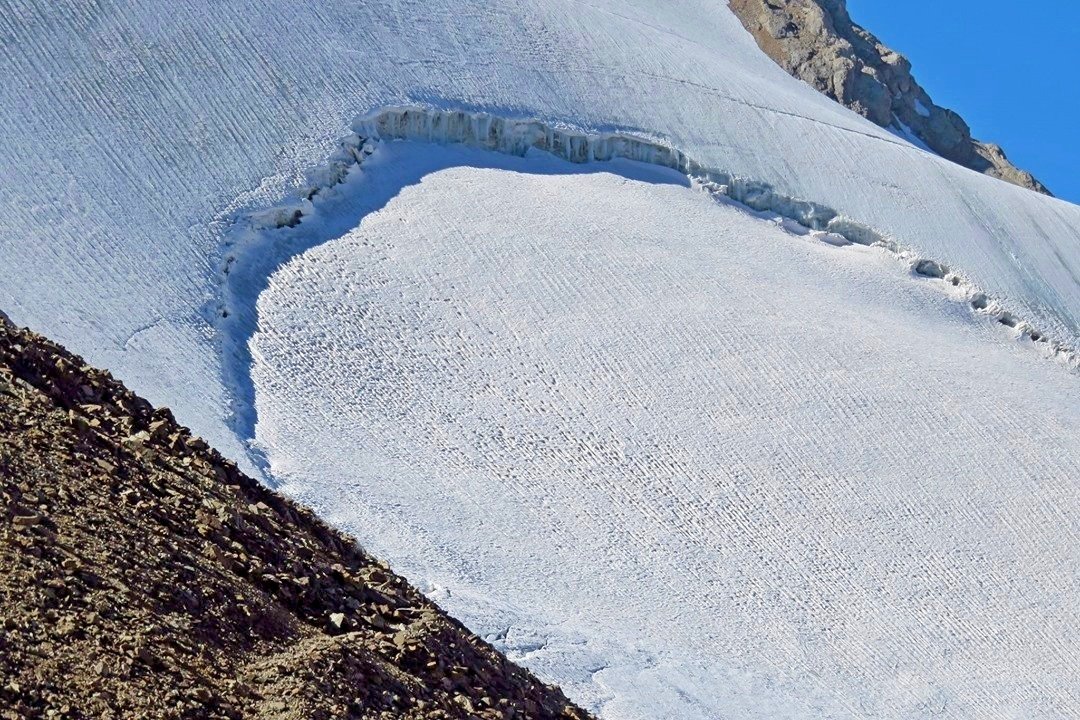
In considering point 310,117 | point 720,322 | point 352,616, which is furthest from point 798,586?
point 310,117

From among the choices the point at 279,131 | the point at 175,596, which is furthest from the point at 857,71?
the point at 175,596

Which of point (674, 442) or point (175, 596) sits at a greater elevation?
point (674, 442)

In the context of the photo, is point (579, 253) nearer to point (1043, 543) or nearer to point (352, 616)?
point (1043, 543)

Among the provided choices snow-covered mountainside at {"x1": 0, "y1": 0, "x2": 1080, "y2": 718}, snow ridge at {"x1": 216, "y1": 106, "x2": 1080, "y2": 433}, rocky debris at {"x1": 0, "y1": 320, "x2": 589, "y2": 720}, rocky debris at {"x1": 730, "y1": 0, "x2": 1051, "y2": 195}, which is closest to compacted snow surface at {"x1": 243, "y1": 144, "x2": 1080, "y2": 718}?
snow-covered mountainside at {"x1": 0, "y1": 0, "x2": 1080, "y2": 718}

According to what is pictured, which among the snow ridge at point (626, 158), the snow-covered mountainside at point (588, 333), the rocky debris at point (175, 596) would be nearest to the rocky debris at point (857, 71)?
the snow-covered mountainside at point (588, 333)

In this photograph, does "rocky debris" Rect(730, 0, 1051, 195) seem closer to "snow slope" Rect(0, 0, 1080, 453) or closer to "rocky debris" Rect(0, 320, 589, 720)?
"snow slope" Rect(0, 0, 1080, 453)

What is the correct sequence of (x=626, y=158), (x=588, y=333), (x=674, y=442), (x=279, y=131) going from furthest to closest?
(x=626, y=158)
(x=279, y=131)
(x=588, y=333)
(x=674, y=442)

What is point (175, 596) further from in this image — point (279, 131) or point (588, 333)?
point (279, 131)
